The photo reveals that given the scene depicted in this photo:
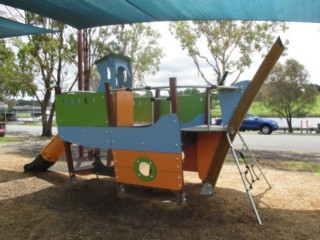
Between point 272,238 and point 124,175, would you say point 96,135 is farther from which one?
point 272,238

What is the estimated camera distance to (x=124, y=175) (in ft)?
15.8

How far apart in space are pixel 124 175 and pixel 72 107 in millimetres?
1442

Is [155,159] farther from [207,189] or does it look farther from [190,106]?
[190,106]

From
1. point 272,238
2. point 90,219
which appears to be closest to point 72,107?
point 90,219

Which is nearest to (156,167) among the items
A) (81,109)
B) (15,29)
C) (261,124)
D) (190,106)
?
(81,109)

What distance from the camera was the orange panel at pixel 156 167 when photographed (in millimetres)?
4301

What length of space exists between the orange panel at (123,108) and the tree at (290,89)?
29.0 m

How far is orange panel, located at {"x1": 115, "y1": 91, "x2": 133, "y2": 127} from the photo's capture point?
506cm

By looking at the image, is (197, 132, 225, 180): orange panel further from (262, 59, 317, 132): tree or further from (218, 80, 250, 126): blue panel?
(262, 59, 317, 132): tree

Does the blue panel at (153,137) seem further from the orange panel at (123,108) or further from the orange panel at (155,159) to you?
the orange panel at (123,108)

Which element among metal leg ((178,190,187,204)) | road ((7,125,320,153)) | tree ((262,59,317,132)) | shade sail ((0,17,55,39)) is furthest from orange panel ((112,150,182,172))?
tree ((262,59,317,132))

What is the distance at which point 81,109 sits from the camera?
5.36 metres

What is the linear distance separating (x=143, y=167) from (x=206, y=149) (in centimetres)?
88

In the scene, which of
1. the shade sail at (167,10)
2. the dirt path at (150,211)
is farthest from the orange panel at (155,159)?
Result: the shade sail at (167,10)
